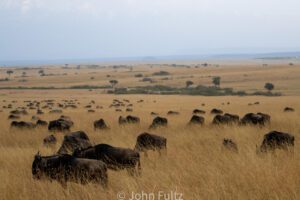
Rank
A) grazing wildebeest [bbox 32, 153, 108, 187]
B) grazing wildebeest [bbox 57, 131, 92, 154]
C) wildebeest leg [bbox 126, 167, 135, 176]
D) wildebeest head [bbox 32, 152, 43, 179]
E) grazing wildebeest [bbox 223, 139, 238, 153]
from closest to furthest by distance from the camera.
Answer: grazing wildebeest [bbox 32, 153, 108, 187]
wildebeest head [bbox 32, 152, 43, 179]
wildebeest leg [bbox 126, 167, 135, 176]
grazing wildebeest [bbox 223, 139, 238, 153]
grazing wildebeest [bbox 57, 131, 92, 154]

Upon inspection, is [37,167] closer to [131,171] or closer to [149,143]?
[131,171]

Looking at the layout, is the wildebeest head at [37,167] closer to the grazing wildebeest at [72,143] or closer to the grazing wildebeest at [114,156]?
the grazing wildebeest at [114,156]

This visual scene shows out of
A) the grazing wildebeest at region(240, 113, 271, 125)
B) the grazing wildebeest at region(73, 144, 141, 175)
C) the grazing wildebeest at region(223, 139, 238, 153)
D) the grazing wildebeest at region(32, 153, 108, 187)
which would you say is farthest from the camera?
the grazing wildebeest at region(240, 113, 271, 125)

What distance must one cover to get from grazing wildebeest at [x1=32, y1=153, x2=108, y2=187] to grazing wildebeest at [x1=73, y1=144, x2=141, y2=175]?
97cm

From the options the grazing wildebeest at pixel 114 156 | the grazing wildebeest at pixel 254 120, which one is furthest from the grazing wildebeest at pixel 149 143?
the grazing wildebeest at pixel 254 120

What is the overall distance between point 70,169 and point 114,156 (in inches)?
57.2

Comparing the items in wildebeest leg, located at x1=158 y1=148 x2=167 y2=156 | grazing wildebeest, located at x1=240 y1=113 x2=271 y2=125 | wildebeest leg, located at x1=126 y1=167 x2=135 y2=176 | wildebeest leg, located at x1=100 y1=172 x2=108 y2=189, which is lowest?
grazing wildebeest, located at x1=240 y1=113 x2=271 y2=125

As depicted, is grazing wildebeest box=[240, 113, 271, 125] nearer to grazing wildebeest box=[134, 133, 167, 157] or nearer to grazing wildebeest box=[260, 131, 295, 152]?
grazing wildebeest box=[260, 131, 295, 152]

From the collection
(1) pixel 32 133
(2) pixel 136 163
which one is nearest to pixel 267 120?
(1) pixel 32 133

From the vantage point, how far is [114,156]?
905 cm

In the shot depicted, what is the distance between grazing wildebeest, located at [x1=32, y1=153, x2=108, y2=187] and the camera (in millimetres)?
7535

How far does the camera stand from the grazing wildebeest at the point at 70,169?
7.54 meters

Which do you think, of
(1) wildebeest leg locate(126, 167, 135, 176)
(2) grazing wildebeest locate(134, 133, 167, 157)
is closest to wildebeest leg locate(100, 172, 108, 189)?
(1) wildebeest leg locate(126, 167, 135, 176)

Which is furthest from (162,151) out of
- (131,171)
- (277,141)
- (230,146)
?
(277,141)
